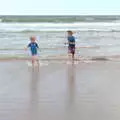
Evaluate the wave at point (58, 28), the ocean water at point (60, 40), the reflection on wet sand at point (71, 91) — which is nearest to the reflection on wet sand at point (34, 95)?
the reflection on wet sand at point (71, 91)

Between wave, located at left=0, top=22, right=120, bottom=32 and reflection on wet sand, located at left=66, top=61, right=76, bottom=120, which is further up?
wave, located at left=0, top=22, right=120, bottom=32

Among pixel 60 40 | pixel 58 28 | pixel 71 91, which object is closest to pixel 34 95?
pixel 71 91

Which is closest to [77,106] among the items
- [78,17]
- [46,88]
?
[46,88]

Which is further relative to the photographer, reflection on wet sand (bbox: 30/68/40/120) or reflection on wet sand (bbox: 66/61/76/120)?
reflection on wet sand (bbox: 66/61/76/120)

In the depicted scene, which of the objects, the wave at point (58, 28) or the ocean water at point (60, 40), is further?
the wave at point (58, 28)

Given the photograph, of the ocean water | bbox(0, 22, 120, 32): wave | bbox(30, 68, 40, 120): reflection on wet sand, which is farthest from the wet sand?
bbox(0, 22, 120, 32): wave

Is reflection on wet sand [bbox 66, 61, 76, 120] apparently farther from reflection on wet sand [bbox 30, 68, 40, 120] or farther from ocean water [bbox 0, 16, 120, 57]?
ocean water [bbox 0, 16, 120, 57]

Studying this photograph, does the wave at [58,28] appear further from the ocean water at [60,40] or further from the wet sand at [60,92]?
the wet sand at [60,92]

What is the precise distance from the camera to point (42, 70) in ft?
53.9

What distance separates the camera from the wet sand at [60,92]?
886cm

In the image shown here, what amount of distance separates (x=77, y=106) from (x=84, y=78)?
15.2 feet

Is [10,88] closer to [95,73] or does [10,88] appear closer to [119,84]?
[119,84]

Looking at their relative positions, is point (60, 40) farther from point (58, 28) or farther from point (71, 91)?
point (71, 91)

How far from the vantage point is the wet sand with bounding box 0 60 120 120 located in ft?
29.1
